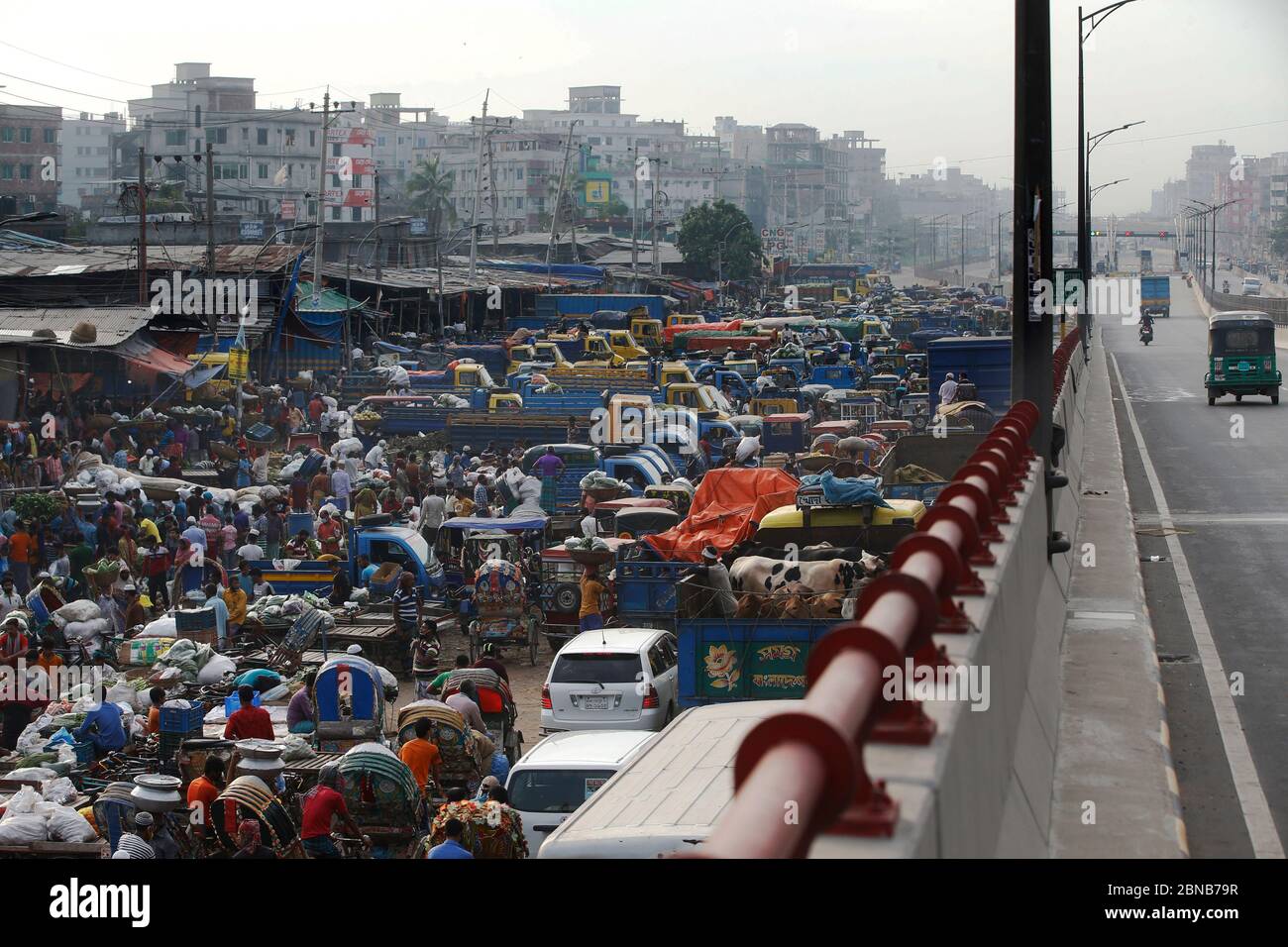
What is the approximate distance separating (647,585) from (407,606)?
3711 millimetres

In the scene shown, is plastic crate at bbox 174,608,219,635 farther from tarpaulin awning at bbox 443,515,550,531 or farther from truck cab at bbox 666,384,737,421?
truck cab at bbox 666,384,737,421

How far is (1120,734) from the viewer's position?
931 cm

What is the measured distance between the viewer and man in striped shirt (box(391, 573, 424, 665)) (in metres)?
19.3

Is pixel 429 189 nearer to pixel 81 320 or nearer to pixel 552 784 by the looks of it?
pixel 81 320

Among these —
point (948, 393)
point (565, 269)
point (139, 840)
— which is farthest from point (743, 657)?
point (565, 269)

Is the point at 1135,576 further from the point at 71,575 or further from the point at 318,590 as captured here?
the point at 71,575

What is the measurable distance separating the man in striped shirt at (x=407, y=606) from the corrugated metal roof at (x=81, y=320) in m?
18.4

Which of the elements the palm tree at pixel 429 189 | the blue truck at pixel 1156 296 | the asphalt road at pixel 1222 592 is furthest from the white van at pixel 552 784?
the palm tree at pixel 429 189

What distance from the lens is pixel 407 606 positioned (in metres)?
19.9

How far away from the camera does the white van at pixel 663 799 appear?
827cm

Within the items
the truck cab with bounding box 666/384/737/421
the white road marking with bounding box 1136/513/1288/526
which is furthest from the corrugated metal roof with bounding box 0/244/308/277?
the white road marking with bounding box 1136/513/1288/526

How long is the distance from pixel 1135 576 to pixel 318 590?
11.0m

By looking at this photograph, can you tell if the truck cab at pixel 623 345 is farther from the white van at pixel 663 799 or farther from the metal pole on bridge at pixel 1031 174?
the white van at pixel 663 799

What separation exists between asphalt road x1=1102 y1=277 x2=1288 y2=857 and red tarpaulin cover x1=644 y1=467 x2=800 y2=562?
4661 millimetres
